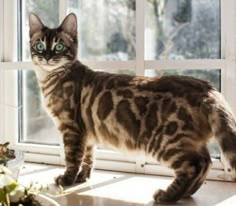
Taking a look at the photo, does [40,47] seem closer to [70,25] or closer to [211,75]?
[70,25]

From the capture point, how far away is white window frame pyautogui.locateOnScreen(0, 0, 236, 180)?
1263 mm

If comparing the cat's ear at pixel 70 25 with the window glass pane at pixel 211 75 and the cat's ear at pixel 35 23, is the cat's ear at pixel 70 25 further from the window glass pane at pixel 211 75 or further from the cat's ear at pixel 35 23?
the window glass pane at pixel 211 75

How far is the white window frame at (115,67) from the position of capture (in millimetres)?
1263

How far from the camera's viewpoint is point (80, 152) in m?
1.25

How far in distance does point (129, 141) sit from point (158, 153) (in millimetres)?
105

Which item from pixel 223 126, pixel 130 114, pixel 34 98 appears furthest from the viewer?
pixel 34 98

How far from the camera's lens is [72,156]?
4.09ft

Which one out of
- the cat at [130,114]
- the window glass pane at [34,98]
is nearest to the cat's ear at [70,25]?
the cat at [130,114]

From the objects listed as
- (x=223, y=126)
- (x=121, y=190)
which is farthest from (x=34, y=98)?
(x=223, y=126)

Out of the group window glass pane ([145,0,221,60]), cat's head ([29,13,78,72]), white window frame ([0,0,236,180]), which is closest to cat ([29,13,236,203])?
cat's head ([29,13,78,72])

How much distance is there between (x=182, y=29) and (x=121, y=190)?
1.96 feet

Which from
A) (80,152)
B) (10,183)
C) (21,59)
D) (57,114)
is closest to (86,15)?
(21,59)

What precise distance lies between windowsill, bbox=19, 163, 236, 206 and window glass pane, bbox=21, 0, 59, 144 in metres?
0.19

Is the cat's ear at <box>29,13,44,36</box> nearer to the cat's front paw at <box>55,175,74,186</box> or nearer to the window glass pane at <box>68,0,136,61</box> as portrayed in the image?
the window glass pane at <box>68,0,136,61</box>
